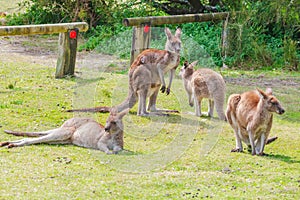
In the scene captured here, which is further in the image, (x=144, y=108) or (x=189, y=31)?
(x=189, y=31)

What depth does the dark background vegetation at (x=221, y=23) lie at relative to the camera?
12422 millimetres

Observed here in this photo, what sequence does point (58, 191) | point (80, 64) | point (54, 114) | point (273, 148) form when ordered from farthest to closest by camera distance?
point (80, 64), point (54, 114), point (273, 148), point (58, 191)

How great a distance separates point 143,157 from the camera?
6402mm

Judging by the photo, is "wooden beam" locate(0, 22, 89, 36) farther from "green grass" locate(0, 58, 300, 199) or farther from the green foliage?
the green foliage

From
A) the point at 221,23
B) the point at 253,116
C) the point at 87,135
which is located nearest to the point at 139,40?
the point at 221,23

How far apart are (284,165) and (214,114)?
2401mm

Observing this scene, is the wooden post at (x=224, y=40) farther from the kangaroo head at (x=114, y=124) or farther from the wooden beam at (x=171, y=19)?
the kangaroo head at (x=114, y=124)

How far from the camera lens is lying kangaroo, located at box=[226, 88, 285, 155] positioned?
6.48m

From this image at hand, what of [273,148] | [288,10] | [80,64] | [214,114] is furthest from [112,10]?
[273,148]

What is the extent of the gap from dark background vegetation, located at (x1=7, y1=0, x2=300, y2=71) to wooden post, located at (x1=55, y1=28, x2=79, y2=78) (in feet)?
9.00

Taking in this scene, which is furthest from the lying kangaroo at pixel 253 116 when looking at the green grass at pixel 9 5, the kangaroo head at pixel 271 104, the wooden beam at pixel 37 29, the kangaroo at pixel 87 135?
the green grass at pixel 9 5

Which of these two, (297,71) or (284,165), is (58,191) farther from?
(297,71)

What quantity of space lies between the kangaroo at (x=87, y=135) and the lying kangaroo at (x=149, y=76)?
53.4 inches

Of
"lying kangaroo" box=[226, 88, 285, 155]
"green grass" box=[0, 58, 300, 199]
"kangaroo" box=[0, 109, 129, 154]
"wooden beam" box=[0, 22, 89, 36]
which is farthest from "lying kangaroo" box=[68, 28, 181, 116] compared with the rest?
"wooden beam" box=[0, 22, 89, 36]
